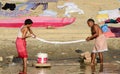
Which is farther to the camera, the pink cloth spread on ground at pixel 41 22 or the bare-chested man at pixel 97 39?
the pink cloth spread on ground at pixel 41 22

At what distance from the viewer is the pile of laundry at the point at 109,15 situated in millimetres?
20688

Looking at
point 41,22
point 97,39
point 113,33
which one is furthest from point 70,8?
point 97,39

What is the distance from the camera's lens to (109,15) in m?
22.1

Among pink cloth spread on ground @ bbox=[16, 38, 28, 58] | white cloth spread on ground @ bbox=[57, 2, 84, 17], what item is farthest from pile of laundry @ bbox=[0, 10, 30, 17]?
pink cloth spread on ground @ bbox=[16, 38, 28, 58]

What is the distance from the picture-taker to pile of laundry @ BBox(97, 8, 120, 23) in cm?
2069

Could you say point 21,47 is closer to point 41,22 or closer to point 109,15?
point 41,22

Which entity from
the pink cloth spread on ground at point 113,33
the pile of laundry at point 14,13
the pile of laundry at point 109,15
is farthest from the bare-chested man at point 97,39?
the pile of laundry at point 14,13

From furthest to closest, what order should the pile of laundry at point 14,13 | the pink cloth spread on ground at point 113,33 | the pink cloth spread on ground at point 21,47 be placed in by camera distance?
the pile of laundry at point 14,13
the pink cloth spread on ground at point 113,33
the pink cloth spread on ground at point 21,47

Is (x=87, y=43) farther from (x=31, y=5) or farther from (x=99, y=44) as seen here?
(x=31, y=5)

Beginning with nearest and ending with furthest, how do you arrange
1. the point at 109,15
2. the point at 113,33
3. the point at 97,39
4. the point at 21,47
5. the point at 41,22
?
the point at 21,47 → the point at 97,39 → the point at 113,33 → the point at 41,22 → the point at 109,15

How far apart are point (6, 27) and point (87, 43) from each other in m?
4.28

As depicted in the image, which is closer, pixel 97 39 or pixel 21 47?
pixel 21 47

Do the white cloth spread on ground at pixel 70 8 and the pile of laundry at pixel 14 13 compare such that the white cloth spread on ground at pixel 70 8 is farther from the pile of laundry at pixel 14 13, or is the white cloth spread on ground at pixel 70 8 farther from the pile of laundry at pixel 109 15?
the pile of laundry at pixel 14 13

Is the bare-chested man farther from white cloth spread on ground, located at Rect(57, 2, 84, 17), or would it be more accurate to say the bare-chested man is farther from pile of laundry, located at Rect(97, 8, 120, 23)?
white cloth spread on ground, located at Rect(57, 2, 84, 17)
